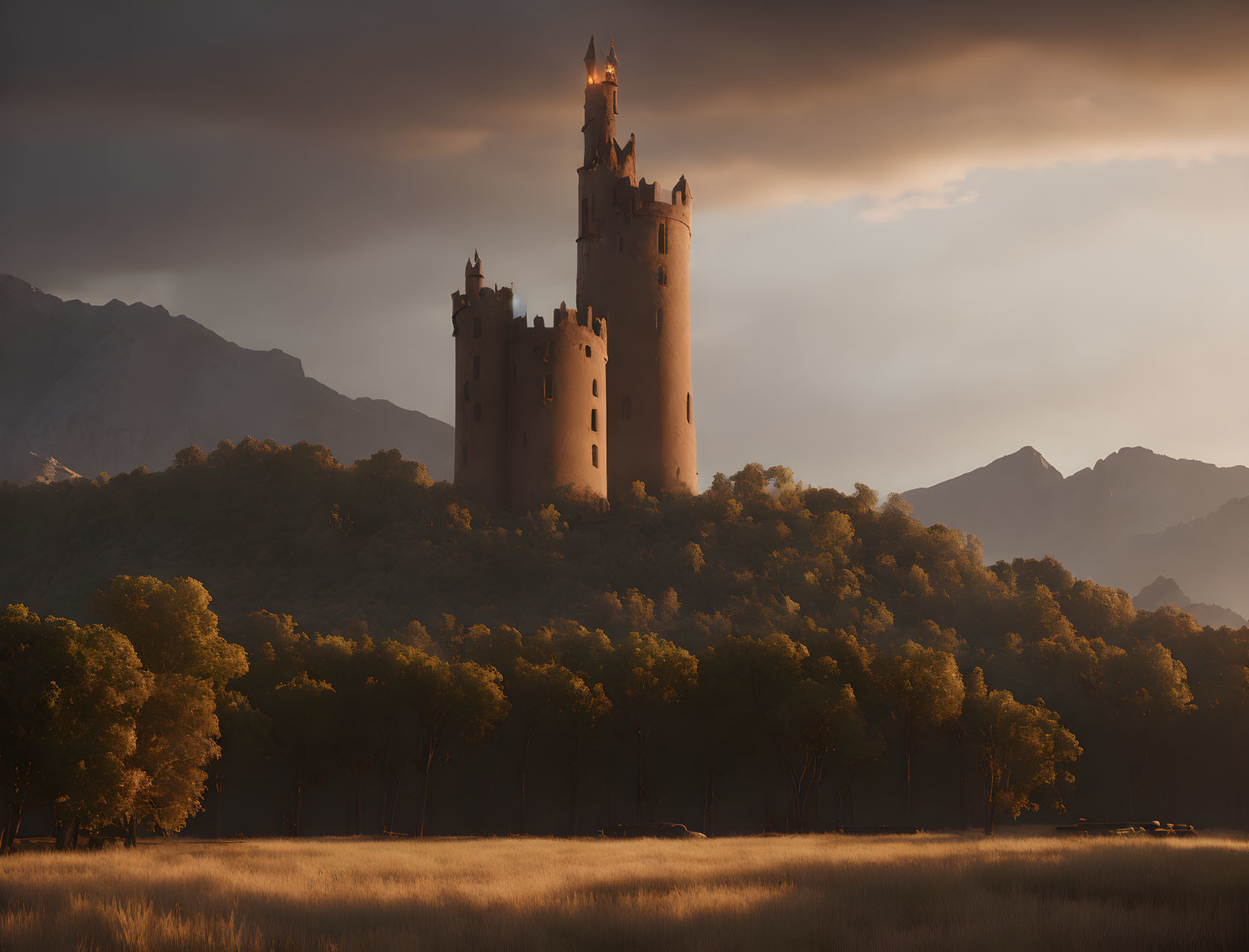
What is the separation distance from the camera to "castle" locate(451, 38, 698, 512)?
98.5 m

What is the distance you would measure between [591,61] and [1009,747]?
264 ft

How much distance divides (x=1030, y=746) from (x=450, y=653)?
118ft

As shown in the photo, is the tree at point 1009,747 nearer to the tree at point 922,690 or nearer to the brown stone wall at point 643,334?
the tree at point 922,690

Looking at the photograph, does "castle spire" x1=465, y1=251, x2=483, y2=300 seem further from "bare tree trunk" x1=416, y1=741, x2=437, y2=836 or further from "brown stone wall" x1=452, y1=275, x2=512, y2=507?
"bare tree trunk" x1=416, y1=741, x2=437, y2=836

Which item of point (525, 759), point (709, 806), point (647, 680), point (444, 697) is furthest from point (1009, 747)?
point (444, 697)

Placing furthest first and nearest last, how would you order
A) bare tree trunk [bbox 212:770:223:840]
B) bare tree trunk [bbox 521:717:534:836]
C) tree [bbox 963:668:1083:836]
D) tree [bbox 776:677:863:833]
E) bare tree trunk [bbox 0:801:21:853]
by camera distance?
bare tree trunk [bbox 521:717:534:836] → tree [bbox 776:677:863:833] → tree [bbox 963:668:1083:836] → bare tree trunk [bbox 212:770:223:840] → bare tree trunk [bbox 0:801:21:853]

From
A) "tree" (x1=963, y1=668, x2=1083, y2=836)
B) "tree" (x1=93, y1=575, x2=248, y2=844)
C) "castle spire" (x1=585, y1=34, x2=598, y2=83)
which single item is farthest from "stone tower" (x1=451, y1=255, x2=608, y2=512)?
"tree" (x1=93, y1=575, x2=248, y2=844)

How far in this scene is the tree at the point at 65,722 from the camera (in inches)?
1561

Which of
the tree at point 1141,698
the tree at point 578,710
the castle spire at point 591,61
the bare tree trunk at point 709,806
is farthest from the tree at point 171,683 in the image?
the castle spire at point 591,61

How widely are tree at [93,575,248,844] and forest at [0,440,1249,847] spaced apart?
4.6 inches

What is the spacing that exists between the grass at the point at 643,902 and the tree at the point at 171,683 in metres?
6.69

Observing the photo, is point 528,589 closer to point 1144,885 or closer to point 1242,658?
point 1242,658

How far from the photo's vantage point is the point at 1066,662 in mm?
79688

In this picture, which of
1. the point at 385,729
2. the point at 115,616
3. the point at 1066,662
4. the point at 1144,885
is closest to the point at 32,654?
the point at 115,616
